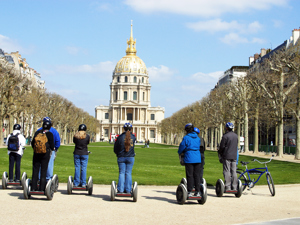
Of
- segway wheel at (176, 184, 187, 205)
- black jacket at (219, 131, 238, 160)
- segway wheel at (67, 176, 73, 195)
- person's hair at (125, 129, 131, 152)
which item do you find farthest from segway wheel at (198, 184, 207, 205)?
segway wheel at (67, 176, 73, 195)

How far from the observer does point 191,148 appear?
11.1 metres

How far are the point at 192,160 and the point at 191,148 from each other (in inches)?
11.7

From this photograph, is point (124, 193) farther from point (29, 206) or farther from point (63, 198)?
point (29, 206)

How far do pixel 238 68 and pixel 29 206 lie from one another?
357 feet

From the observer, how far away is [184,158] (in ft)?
36.4

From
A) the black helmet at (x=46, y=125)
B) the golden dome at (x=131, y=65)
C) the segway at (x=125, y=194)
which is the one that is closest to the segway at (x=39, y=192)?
the black helmet at (x=46, y=125)

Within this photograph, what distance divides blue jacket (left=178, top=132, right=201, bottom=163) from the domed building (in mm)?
152480

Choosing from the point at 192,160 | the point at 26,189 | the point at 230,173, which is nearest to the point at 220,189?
the point at 230,173

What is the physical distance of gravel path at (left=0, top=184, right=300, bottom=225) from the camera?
8727 mm

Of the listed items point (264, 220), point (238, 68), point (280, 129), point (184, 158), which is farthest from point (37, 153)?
point (238, 68)

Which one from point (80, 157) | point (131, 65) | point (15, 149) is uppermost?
point (131, 65)

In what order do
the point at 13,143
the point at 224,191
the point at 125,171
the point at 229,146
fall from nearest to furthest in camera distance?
the point at 125,171 → the point at 224,191 → the point at 229,146 → the point at 13,143

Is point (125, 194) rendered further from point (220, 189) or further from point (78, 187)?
point (220, 189)

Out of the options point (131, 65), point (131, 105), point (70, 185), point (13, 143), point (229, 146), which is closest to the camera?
point (70, 185)
